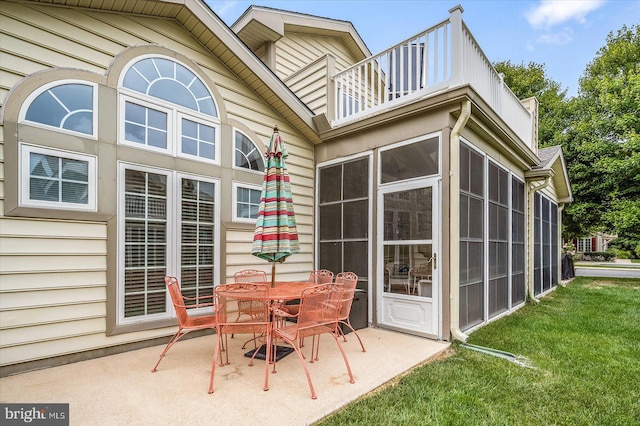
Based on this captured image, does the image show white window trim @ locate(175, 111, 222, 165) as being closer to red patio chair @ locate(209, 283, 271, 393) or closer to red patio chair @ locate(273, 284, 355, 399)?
red patio chair @ locate(209, 283, 271, 393)

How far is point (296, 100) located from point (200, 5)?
171 centimetres

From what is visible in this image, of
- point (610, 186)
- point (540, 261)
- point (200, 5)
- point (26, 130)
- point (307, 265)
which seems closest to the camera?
point (26, 130)

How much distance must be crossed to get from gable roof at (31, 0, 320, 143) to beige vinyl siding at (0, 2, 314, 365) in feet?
0.38

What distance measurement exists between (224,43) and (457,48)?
288 centimetres

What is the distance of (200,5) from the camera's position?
4.07 metres

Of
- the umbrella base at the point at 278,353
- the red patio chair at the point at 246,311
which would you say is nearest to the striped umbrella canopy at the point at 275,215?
the red patio chair at the point at 246,311

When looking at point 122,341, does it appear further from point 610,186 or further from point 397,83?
point 610,186

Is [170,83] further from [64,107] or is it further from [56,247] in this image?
[56,247]

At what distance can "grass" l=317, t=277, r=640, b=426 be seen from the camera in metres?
2.43

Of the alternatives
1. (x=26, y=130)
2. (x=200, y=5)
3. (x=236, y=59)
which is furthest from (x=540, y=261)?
(x=26, y=130)

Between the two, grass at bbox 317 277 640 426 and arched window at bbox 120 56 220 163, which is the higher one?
arched window at bbox 120 56 220 163

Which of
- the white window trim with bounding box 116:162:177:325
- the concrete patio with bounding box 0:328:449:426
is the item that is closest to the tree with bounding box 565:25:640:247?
the concrete patio with bounding box 0:328:449:426

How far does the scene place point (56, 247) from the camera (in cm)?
320

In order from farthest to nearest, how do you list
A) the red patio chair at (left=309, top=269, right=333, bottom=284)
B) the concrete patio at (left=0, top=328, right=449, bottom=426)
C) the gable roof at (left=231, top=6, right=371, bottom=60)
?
the gable roof at (left=231, top=6, right=371, bottom=60) → the red patio chair at (left=309, top=269, right=333, bottom=284) → the concrete patio at (left=0, top=328, right=449, bottom=426)
